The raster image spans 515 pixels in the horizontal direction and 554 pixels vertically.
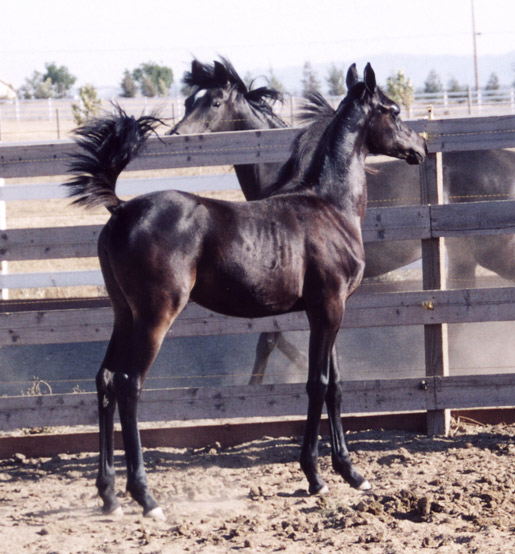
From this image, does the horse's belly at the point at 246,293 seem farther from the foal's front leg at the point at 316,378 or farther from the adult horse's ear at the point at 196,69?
the adult horse's ear at the point at 196,69

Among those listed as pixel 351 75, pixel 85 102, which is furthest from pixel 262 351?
pixel 85 102

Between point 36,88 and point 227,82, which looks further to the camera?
point 36,88

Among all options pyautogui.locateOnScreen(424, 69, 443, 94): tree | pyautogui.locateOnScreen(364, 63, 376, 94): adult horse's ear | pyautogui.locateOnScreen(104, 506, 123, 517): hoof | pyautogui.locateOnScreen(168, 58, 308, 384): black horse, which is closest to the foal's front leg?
pyautogui.locateOnScreen(104, 506, 123, 517): hoof

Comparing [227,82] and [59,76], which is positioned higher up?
[59,76]

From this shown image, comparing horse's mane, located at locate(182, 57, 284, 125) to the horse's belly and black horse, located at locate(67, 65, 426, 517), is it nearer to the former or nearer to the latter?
black horse, located at locate(67, 65, 426, 517)

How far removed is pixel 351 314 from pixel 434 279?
2.03 ft

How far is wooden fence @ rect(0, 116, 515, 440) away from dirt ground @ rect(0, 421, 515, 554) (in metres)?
0.28

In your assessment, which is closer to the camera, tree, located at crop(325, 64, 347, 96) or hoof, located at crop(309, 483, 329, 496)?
hoof, located at crop(309, 483, 329, 496)

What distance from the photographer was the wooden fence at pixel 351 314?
17.0ft

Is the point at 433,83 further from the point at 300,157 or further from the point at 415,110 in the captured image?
the point at 300,157

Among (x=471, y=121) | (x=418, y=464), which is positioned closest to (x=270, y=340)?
(x=418, y=464)

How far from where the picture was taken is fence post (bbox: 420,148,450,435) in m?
5.32

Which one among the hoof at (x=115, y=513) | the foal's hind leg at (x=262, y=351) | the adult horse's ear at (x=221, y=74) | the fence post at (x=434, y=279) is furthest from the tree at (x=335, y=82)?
the hoof at (x=115, y=513)

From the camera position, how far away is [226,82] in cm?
645
